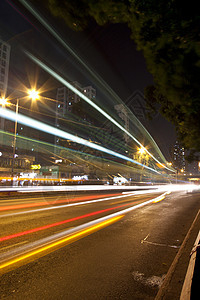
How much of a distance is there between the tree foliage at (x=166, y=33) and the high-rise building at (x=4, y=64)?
83.1 metres

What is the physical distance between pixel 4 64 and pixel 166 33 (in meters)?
92.6

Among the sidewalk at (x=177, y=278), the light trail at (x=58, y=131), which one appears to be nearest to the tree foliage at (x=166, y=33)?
the sidewalk at (x=177, y=278)

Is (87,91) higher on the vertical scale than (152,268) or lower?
higher

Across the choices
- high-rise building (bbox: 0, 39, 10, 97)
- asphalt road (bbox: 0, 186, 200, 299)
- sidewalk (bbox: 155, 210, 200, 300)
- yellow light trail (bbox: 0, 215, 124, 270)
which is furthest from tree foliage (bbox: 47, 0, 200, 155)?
high-rise building (bbox: 0, 39, 10, 97)

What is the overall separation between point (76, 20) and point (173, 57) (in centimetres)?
183

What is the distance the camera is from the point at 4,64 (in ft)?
262

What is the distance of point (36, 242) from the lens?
541cm

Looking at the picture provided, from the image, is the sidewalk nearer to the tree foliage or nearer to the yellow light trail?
the yellow light trail

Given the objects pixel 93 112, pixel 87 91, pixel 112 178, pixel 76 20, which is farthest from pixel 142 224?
pixel 87 91

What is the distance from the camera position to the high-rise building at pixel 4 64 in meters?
76.6

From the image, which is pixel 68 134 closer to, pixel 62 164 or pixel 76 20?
pixel 62 164

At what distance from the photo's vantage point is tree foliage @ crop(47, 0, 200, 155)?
2654 millimetres

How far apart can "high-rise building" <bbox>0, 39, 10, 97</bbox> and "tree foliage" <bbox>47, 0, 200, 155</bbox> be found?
83.1 metres

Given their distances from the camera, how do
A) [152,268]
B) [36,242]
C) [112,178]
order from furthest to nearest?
[112,178], [36,242], [152,268]
